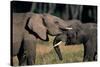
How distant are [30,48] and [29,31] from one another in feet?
0.68

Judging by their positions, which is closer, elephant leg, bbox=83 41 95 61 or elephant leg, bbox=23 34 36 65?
elephant leg, bbox=23 34 36 65

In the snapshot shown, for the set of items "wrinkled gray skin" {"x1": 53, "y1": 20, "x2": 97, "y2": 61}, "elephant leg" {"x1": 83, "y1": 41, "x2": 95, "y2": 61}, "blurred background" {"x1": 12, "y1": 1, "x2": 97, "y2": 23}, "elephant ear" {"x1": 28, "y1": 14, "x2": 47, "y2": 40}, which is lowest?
"elephant leg" {"x1": 83, "y1": 41, "x2": 95, "y2": 61}

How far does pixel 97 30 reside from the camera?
316 cm

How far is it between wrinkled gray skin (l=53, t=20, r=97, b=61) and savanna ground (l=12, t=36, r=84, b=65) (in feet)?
0.19

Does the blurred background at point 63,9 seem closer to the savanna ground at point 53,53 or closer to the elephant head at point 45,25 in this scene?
the elephant head at point 45,25

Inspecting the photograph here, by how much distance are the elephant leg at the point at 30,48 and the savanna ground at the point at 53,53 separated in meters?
0.05

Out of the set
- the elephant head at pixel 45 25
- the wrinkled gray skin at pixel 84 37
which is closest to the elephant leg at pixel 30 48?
the elephant head at pixel 45 25

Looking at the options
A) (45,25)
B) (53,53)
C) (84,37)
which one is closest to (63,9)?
(45,25)

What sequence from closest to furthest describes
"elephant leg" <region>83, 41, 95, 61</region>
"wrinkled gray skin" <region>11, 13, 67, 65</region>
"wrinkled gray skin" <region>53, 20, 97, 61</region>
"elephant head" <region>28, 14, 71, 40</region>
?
1. "wrinkled gray skin" <region>11, 13, 67, 65</region>
2. "elephant head" <region>28, 14, 71, 40</region>
3. "wrinkled gray skin" <region>53, 20, 97, 61</region>
4. "elephant leg" <region>83, 41, 95, 61</region>

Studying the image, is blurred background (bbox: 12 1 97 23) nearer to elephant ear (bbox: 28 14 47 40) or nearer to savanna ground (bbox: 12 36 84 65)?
elephant ear (bbox: 28 14 47 40)

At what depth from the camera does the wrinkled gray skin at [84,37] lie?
2982 millimetres

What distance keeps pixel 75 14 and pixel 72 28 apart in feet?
0.62

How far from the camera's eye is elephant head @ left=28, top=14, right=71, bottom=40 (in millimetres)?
2820

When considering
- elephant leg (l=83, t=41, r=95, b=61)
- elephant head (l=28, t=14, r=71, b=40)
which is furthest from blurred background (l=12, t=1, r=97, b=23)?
elephant leg (l=83, t=41, r=95, b=61)
